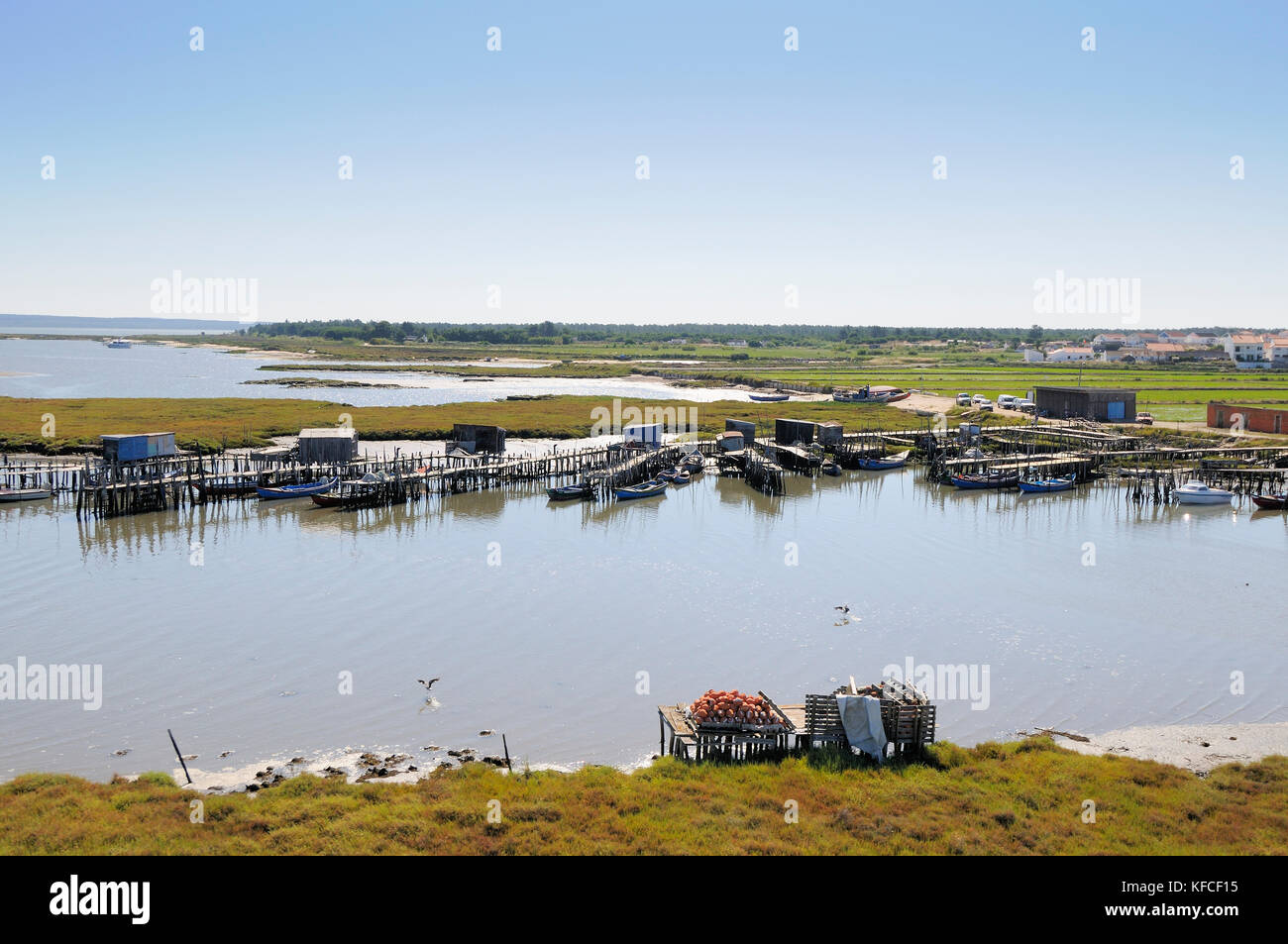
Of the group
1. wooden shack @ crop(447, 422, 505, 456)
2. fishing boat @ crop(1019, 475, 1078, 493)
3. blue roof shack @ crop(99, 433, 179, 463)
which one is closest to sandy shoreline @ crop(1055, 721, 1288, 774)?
fishing boat @ crop(1019, 475, 1078, 493)

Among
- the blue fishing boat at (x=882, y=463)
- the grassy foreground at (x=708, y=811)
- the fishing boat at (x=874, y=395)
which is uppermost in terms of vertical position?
the fishing boat at (x=874, y=395)

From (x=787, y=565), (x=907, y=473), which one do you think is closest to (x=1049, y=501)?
(x=907, y=473)

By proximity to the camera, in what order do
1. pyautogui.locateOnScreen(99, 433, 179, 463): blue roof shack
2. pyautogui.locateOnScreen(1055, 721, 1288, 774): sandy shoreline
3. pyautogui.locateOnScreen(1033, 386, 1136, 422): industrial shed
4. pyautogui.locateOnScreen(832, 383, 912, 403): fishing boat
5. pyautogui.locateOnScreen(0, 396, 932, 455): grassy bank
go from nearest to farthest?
pyautogui.locateOnScreen(1055, 721, 1288, 774): sandy shoreline → pyautogui.locateOnScreen(99, 433, 179, 463): blue roof shack → pyautogui.locateOnScreen(0, 396, 932, 455): grassy bank → pyautogui.locateOnScreen(1033, 386, 1136, 422): industrial shed → pyautogui.locateOnScreen(832, 383, 912, 403): fishing boat

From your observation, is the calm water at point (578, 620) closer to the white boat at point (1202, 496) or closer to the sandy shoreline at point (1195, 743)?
the sandy shoreline at point (1195, 743)

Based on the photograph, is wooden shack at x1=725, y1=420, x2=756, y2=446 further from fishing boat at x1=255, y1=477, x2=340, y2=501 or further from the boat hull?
the boat hull

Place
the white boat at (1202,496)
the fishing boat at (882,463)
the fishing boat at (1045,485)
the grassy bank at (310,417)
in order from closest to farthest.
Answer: the white boat at (1202,496) < the fishing boat at (1045,485) < the fishing boat at (882,463) < the grassy bank at (310,417)

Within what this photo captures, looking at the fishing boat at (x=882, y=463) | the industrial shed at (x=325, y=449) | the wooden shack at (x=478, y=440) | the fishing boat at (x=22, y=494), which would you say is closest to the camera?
the fishing boat at (x=22, y=494)

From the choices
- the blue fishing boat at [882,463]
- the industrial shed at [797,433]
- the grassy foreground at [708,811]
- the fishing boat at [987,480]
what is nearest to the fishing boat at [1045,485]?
the fishing boat at [987,480]
